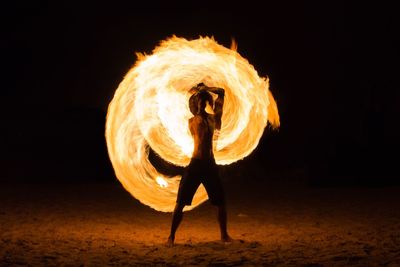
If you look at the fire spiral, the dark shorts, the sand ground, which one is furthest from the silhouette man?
the fire spiral

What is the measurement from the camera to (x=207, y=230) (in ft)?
32.7

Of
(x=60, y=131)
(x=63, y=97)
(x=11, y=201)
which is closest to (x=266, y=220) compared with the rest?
(x=11, y=201)

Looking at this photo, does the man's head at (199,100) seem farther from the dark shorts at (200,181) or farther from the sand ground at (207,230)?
the sand ground at (207,230)

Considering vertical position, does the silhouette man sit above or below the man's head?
below

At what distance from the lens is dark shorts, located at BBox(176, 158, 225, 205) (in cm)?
841

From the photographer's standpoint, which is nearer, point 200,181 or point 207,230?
point 200,181

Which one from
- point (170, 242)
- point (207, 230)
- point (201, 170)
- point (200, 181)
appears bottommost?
point (170, 242)

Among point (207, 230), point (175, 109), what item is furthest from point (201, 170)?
point (175, 109)

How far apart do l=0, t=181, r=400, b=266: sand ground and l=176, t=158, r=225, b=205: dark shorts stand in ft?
1.89

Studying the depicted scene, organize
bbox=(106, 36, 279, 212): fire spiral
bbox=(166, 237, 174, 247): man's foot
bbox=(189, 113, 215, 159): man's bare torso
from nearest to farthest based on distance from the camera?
bbox=(166, 237, 174, 247): man's foot → bbox=(189, 113, 215, 159): man's bare torso → bbox=(106, 36, 279, 212): fire spiral

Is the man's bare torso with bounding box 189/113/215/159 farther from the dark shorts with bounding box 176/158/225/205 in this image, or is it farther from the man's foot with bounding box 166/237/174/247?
the man's foot with bounding box 166/237/174/247

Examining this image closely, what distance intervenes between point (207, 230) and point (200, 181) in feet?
5.67

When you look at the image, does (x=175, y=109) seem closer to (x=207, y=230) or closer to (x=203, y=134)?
(x=207, y=230)

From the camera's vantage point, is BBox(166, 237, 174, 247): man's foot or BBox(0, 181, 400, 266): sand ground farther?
BBox(166, 237, 174, 247): man's foot
